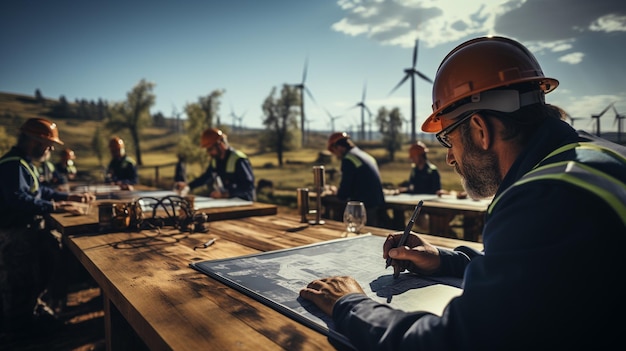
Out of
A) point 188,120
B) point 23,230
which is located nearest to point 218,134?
point 23,230

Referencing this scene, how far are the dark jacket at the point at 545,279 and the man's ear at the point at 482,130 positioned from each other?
1.26 feet

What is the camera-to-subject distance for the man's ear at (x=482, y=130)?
4.17ft

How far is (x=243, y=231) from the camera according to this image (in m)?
2.82

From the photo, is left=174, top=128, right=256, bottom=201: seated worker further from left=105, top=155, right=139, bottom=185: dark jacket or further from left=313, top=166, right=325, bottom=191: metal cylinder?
left=313, top=166, right=325, bottom=191: metal cylinder

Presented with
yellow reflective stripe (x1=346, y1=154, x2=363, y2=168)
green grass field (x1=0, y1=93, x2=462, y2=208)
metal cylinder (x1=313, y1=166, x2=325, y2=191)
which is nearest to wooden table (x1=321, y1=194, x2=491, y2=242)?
yellow reflective stripe (x1=346, y1=154, x2=363, y2=168)

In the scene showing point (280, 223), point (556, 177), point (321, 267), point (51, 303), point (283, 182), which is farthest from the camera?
point (283, 182)

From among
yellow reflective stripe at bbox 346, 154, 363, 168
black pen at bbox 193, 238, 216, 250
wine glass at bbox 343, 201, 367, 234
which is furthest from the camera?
yellow reflective stripe at bbox 346, 154, 363, 168

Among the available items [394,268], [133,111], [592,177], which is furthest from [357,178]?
[133,111]

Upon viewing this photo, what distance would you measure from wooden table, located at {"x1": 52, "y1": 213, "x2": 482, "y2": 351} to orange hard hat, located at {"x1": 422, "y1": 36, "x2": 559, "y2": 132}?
899mm

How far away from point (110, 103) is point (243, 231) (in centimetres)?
4599

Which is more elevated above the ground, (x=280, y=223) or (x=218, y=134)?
(x=218, y=134)

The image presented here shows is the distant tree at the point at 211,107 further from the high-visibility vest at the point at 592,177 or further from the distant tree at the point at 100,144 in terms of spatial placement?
the high-visibility vest at the point at 592,177

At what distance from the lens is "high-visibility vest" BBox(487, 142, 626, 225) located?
31.0 inches

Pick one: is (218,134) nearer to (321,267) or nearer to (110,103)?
(321,267)
